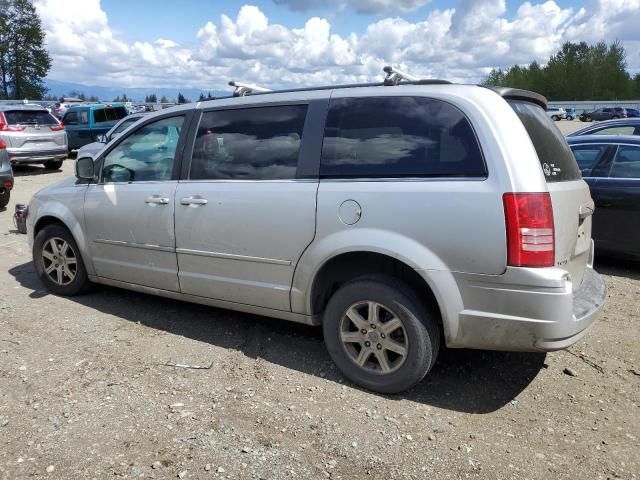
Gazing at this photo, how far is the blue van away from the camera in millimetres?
18442

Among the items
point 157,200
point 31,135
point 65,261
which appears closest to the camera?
point 157,200

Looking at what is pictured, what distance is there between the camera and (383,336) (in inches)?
133

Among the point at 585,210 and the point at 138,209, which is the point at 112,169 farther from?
the point at 585,210

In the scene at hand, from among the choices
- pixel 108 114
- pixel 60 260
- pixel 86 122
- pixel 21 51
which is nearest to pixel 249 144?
pixel 60 260

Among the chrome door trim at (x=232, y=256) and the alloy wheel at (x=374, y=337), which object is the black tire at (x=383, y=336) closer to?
the alloy wheel at (x=374, y=337)

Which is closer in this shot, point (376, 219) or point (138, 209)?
point (376, 219)

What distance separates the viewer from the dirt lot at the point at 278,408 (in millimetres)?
2783

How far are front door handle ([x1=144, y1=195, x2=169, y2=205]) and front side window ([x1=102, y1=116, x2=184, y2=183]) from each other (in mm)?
168

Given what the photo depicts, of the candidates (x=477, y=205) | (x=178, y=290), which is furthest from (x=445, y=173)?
(x=178, y=290)

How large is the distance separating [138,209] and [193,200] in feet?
2.11

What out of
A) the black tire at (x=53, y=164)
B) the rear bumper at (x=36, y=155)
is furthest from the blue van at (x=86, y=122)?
the rear bumper at (x=36, y=155)

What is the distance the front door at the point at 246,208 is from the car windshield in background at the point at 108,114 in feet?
53.0

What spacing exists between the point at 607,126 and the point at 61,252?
7.99 m

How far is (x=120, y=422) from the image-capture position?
3.13 meters
